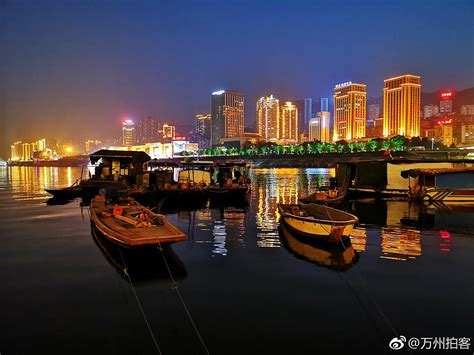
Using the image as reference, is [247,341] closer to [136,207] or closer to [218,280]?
[218,280]

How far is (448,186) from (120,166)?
31145 mm

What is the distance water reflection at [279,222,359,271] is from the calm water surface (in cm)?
7

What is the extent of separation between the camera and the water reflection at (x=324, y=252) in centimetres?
1252

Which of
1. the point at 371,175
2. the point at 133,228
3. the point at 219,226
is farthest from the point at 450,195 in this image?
the point at 133,228

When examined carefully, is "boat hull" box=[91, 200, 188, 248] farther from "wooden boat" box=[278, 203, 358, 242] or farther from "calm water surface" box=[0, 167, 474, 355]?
"wooden boat" box=[278, 203, 358, 242]

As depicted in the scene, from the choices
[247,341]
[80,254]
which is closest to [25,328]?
[247,341]

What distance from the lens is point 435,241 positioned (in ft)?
52.6

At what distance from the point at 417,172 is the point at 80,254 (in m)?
27.0

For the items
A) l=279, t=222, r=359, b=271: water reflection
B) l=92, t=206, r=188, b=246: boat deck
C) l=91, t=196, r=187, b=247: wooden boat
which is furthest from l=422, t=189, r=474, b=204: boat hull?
l=92, t=206, r=188, b=246: boat deck

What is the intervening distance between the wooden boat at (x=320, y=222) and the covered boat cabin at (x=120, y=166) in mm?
25270

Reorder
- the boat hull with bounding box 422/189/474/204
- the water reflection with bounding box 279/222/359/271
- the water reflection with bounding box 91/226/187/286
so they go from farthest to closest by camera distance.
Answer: the boat hull with bounding box 422/189/474/204, the water reflection with bounding box 279/222/359/271, the water reflection with bounding box 91/226/187/286

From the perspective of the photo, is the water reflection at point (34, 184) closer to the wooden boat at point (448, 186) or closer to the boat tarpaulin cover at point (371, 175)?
the boat tarpaulin cover at point (371, 175)

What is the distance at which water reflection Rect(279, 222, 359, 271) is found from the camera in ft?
41.1

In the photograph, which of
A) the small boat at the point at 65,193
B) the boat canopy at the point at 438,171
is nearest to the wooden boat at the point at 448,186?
the boat canopy at the point at 438,171
